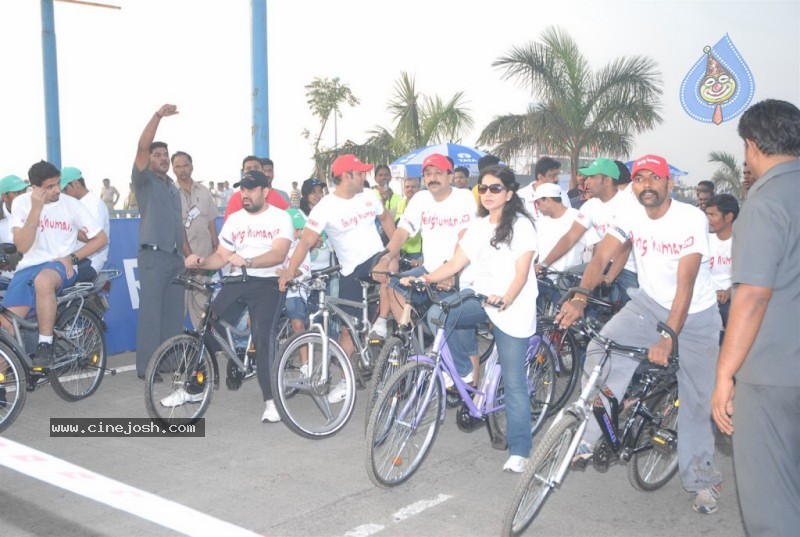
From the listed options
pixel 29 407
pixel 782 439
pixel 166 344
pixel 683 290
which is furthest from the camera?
pixel 29 407

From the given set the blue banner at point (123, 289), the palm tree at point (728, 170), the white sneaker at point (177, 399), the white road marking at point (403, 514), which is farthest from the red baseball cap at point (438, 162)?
the palm tree at point (728, 170)

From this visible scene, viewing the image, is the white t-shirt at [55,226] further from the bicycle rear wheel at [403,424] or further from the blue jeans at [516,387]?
the blue jeans at [516,387]

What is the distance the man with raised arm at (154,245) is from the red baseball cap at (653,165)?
458 centimetres

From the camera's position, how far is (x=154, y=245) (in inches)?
301

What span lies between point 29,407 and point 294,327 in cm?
233

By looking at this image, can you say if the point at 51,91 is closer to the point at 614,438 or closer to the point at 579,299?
the point at 579,299

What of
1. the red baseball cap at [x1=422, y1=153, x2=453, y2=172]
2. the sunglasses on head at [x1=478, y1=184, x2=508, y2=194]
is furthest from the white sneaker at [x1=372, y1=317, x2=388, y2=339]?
the sunglasses on head at [x1=478, y1=184, x2=508, y2=194]

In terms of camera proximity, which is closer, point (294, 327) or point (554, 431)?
point (554, 431)

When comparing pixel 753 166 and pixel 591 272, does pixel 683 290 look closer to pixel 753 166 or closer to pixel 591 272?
pixel 591 272

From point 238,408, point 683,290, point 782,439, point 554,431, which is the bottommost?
point 238,408

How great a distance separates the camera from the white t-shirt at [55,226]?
6934 millimetres

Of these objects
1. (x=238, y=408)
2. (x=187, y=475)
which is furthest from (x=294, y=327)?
(x=187, y=475)

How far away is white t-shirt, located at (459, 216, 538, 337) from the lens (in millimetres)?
5191

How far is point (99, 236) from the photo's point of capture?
24.1 ft
